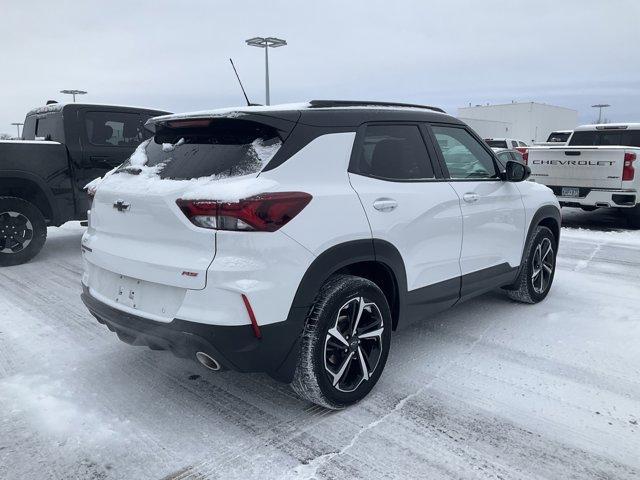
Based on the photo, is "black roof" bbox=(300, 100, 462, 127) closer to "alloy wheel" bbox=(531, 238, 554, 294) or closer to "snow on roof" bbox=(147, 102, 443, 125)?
"snow on roof" bbox=(147, 102, 443, 125)

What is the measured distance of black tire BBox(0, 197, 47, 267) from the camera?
652cm

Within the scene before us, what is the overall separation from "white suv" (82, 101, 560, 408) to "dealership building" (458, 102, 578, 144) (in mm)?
37607

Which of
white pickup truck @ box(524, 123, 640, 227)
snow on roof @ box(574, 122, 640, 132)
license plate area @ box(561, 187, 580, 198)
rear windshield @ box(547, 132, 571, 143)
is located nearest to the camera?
white pickup truck @ box(524, 123, 640, 227)

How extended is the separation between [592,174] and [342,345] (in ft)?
26.6

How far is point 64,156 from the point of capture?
22.3 ft

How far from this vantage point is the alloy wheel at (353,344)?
2961 mm

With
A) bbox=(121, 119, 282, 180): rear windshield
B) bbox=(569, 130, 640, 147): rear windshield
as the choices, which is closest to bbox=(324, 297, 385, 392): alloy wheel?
bbox=(121, 119, 282, 180): rear windshield

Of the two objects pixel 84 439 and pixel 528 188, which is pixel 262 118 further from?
pixel 528 188

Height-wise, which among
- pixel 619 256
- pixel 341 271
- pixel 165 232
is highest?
pixel 165 232

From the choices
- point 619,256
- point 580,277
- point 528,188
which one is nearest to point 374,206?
point 528,188

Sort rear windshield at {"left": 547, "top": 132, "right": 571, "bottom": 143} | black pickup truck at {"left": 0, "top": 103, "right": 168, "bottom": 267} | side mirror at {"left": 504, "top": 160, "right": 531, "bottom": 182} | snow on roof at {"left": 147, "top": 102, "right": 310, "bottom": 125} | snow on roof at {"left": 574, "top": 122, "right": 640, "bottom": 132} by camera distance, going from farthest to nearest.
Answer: rear windshield at {"left": 547, "top": 132, "right": 571, "bottom": 143} → snow on roof at {"left": 574, "top": 122, "right": 640, "bottom": 132} → black pickup truck at {"left": 0, "top": 103, "right": 168, "bottom": 267} → side mirror at {"left": 504, "top": 160, "right": 531, "bottom": 182} → snow on roof at {"left": 147, "top": 102, "right": 310, "bottom": 125}

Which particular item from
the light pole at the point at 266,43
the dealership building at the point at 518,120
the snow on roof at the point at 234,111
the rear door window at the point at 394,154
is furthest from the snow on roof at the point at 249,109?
the dealership building at the point at 518,120

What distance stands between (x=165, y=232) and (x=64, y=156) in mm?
4873

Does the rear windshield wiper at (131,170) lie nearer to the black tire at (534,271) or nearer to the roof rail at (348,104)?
the roof rail at (348,104)
